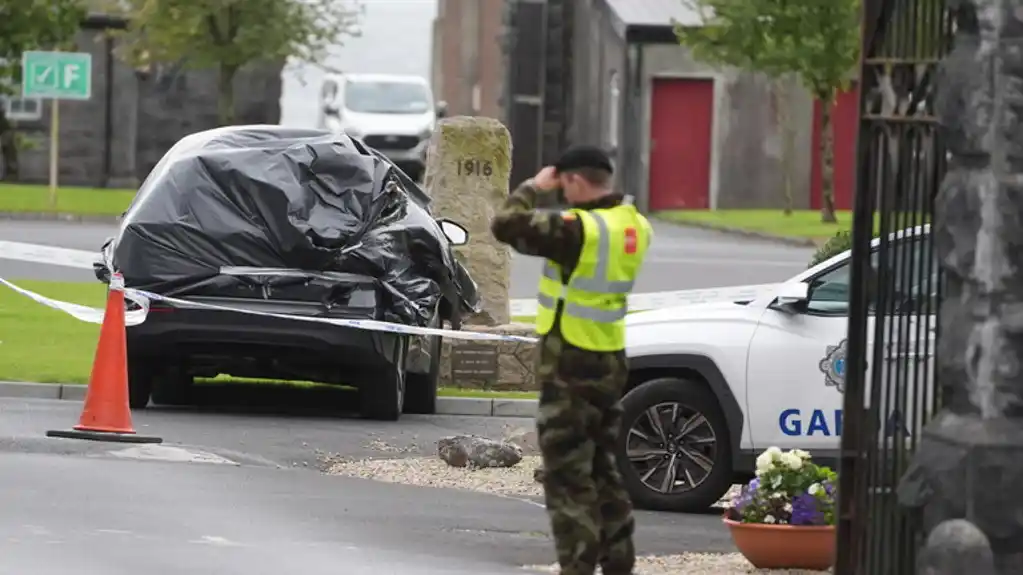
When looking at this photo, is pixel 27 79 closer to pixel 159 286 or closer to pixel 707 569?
pixel 159 286

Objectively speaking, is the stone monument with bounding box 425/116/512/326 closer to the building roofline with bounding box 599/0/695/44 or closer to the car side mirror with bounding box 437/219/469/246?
the car side mirror with bounding box 437/219/469/246

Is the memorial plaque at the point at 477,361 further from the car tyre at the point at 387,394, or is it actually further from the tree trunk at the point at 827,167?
the tree trunk at the point at 827,167

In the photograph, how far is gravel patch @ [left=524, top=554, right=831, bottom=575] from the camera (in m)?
10.2

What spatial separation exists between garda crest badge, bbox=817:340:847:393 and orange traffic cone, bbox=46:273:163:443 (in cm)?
405

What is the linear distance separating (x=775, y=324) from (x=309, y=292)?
3883mm

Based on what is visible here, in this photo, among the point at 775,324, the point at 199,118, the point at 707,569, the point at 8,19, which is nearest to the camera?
the point at 707,569

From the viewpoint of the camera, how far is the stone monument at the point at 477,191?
18.6 meters

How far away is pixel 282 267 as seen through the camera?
15.0m

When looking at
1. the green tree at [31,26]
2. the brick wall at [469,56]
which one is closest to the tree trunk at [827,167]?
the brick wall at [469,56]

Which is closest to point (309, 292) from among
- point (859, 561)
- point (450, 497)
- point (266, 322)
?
point (266, 322)

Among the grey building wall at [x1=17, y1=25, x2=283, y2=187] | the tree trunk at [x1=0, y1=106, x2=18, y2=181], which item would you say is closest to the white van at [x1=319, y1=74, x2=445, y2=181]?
the grey building wall at [x1=17, y1=25, x2=283, y2=187]

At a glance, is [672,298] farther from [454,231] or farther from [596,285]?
[596,285]

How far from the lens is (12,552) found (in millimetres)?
9570

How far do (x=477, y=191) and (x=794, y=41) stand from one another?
22.2 m
